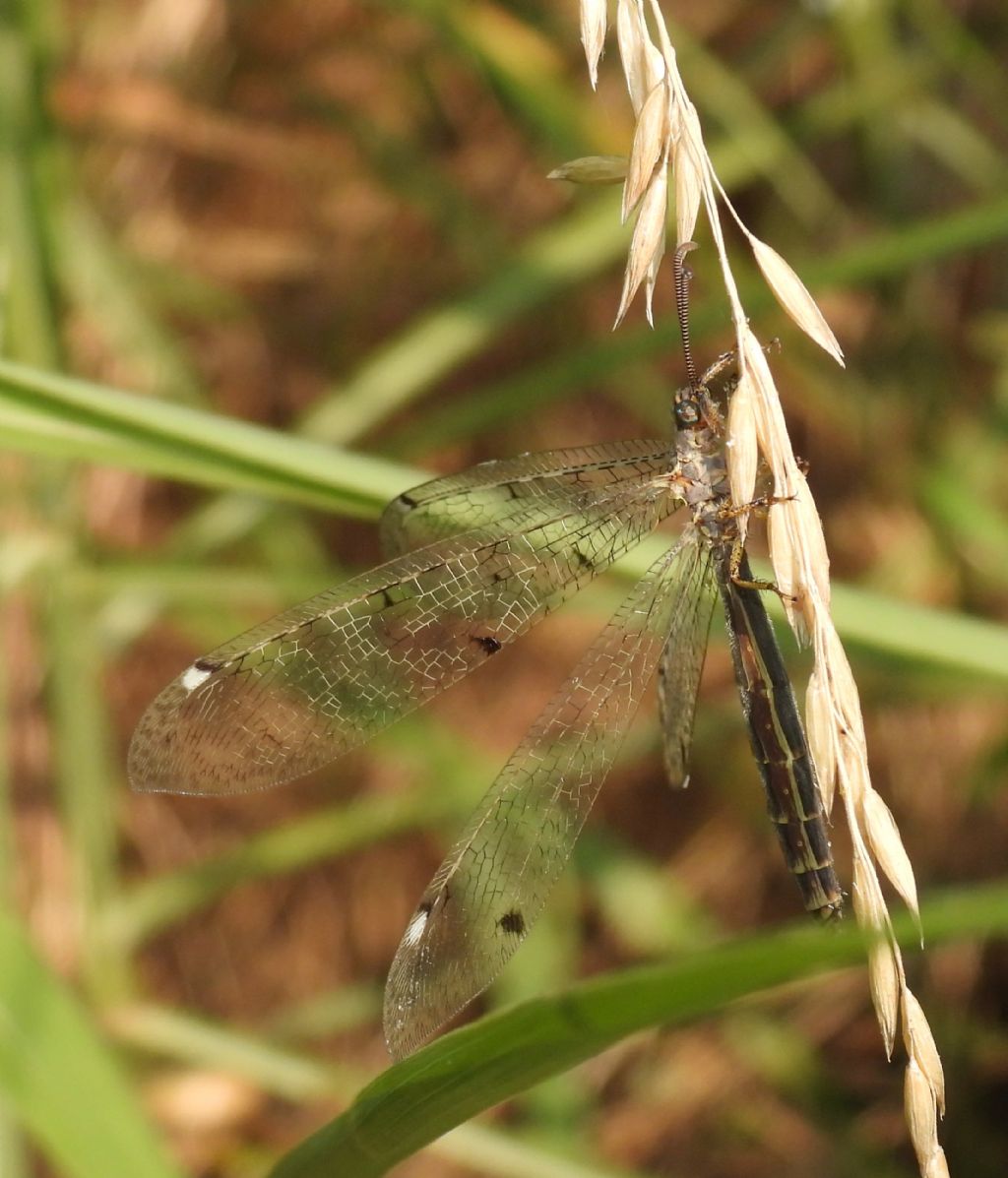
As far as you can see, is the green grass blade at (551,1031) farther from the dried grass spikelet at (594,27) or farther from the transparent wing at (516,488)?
the dried grass spikelet at (594,27)

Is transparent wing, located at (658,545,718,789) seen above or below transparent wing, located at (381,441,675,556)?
below

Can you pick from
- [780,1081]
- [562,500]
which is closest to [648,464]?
[562,500]

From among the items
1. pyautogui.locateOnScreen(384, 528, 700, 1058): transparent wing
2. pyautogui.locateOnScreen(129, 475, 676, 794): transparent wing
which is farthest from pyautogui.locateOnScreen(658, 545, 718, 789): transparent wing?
pyautogui.locateOnScreen(129, 475, 676, 794): transparent wing

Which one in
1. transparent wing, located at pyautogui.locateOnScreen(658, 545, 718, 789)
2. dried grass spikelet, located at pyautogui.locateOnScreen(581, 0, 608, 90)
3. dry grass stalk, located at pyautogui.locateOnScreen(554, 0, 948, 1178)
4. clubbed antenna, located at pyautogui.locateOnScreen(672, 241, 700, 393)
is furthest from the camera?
transparent wing, located at pyautogui.locateOnScreen(658, 545, 718, 789)

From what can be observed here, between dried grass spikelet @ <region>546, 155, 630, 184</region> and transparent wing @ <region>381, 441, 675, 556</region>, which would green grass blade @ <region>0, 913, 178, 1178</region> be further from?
dried grass spikelet @ <region>546, 155, 630, 184</region>

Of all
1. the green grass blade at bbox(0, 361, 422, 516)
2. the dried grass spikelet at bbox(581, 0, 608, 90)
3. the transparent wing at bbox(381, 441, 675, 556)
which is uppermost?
the dried grass spikelet at bbox(581, 0, 608, 90)

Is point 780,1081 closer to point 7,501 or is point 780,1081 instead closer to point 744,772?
point 744,772

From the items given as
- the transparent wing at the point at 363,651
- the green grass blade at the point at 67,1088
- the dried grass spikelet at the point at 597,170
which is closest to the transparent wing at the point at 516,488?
the transparent wing at the point at 363,651
